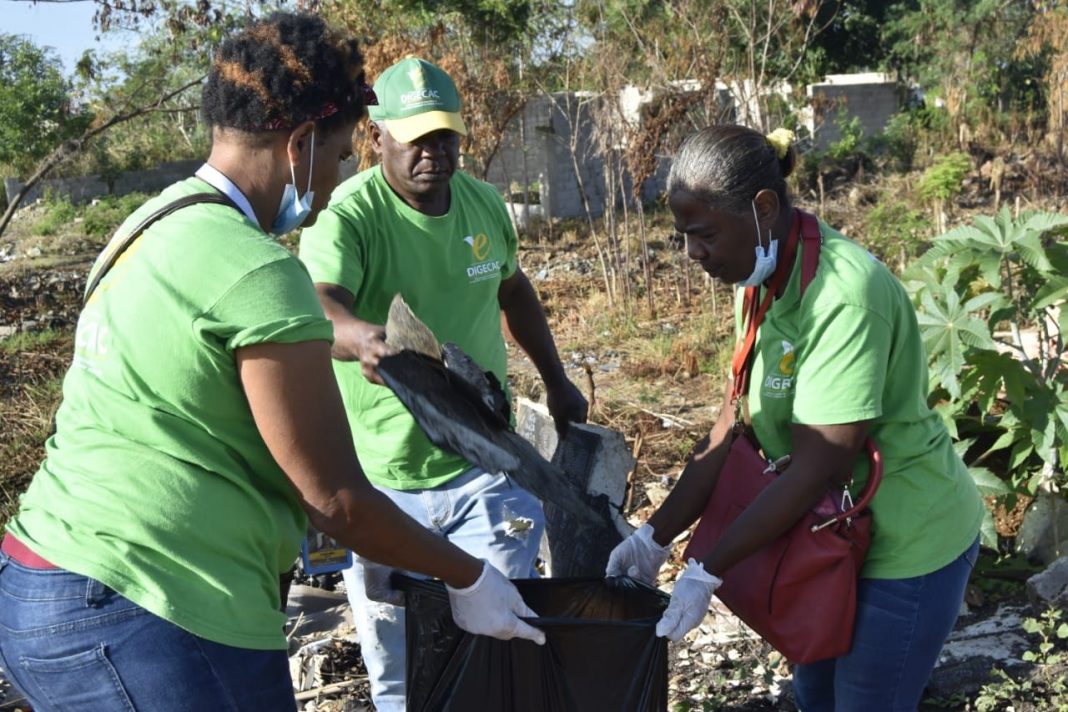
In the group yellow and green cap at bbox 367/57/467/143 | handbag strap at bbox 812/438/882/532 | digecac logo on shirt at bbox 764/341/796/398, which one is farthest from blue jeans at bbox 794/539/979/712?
yellow and green cap at bbox 367/57/467/143

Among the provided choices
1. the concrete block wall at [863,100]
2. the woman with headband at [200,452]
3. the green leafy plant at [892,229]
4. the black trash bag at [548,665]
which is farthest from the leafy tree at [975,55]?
the woman with headband at [200,452]

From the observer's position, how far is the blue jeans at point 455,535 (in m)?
3.01

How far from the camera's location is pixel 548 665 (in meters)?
2.21

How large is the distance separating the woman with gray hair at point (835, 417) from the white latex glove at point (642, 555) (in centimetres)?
29

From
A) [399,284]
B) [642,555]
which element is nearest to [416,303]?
[399,284]

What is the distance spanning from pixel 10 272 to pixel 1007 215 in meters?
10.3

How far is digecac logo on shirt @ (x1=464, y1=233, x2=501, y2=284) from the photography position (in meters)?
3.11

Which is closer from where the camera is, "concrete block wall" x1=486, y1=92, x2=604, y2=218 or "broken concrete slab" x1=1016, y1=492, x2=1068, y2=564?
"broken concrete slab" x1=1016, y1=492, x2=1068, y2=564

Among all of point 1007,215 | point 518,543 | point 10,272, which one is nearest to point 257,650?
point 518,543

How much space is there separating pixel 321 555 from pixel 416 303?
0.80m

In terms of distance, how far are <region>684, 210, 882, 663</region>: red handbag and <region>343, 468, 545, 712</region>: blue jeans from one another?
78 cm

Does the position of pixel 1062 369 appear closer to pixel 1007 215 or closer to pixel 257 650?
pixel 1007 215

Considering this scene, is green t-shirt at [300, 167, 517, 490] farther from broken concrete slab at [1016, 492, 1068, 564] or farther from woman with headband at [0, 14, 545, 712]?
broken concrete slab at [1016, 492, 1068, 564]

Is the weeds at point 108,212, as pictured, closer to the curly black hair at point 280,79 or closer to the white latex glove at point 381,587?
the white latex glove at point 381,587
